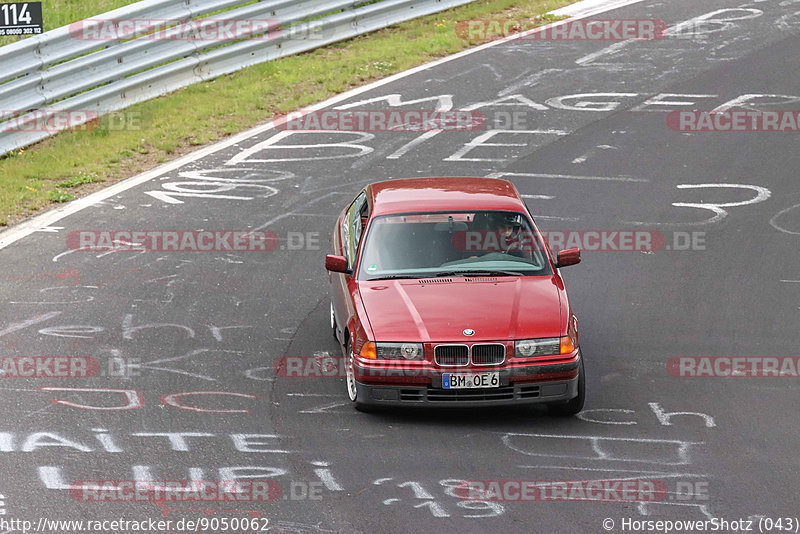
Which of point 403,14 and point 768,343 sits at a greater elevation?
point 403,14

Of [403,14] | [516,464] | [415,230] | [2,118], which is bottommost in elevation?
[516,464]

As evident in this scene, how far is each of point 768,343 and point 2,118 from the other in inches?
407

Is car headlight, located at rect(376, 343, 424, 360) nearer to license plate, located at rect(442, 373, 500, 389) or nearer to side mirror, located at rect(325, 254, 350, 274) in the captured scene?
license plate, located at rect(442, 373, 500, 389)

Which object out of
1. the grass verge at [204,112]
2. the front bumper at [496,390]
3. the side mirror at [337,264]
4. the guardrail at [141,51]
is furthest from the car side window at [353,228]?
the guardrail at [141,51]

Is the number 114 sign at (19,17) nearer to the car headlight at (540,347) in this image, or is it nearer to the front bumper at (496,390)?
the front bumper at (496,390)

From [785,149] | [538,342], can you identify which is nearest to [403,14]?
[785,149]

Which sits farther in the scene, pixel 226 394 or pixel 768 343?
pixel 768 343

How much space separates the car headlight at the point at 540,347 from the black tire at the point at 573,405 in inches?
9.4

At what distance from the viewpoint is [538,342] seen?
319 inches

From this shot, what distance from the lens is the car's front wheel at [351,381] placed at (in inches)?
327

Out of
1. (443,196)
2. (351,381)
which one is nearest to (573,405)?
(351,381)

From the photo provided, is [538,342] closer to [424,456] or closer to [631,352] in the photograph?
[424,456]

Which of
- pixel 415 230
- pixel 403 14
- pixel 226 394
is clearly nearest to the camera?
pixel 226 394

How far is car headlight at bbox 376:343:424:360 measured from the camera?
318 inches
